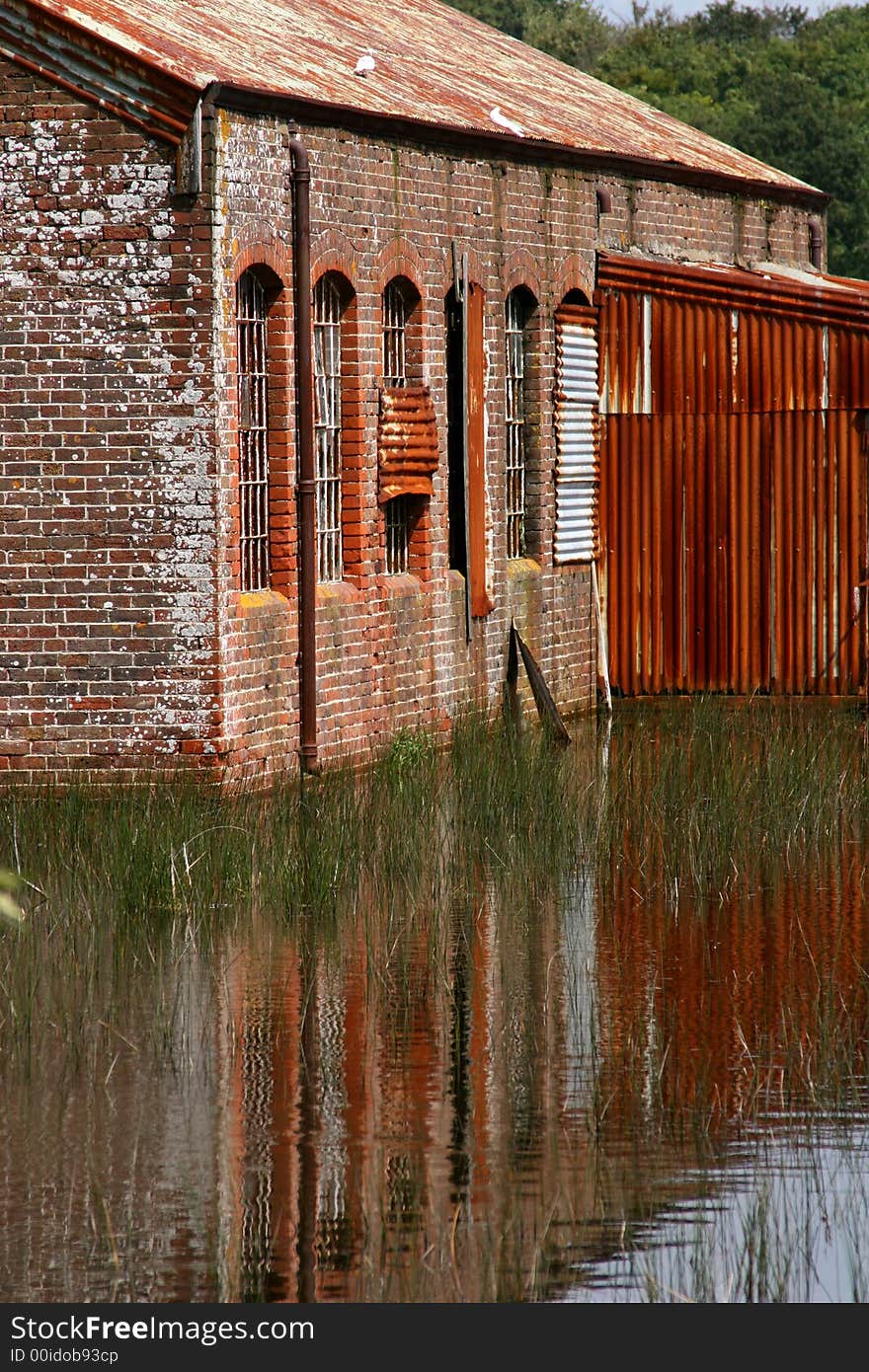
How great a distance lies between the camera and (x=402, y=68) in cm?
1933

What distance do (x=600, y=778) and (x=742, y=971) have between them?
5691 millimetres

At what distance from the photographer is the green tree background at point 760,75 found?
61469 millimetres

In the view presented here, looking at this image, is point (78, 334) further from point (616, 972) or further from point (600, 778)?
point (616, 972)

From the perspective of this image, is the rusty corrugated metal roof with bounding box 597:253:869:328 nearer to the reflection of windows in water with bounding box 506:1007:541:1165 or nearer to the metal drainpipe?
the metal drainpipe

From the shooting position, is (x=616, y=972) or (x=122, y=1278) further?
(x=616, y=972)

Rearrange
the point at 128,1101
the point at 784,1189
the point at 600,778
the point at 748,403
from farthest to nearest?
the point at 748,403 < the point at 600,778 < the point at 128,1101 < the point at 784,1189

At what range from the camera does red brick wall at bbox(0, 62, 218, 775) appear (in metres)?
14.3

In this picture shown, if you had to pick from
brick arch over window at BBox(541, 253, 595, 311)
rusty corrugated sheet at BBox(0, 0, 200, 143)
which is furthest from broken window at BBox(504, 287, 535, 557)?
rusty corrugated sheet at BBox(0, 0, 200, 143)

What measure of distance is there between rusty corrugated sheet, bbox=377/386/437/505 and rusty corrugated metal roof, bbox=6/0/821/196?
75.0 inches

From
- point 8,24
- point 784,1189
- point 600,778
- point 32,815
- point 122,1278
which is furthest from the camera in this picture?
point 600,778

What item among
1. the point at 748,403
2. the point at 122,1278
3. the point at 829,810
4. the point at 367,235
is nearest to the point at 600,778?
the point at 829,810

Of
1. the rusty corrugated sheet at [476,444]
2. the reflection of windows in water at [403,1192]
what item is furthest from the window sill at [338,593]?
the reflection of windows in water at [403,1192]

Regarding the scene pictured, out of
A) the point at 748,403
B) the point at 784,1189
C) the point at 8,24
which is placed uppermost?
the point at 8,24

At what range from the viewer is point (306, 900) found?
11.7 meters
